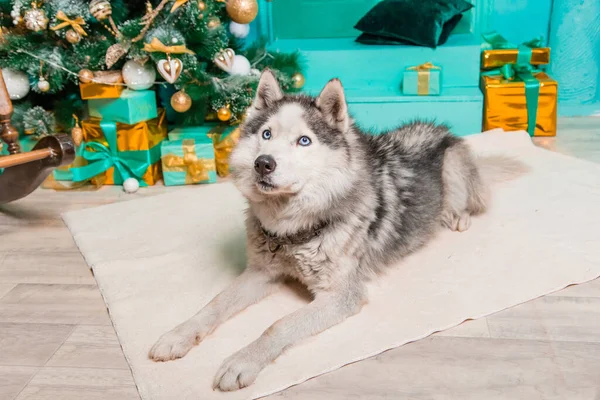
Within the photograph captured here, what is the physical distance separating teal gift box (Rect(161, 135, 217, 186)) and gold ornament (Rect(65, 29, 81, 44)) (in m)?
0.75

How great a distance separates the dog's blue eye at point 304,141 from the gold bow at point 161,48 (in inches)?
58.8

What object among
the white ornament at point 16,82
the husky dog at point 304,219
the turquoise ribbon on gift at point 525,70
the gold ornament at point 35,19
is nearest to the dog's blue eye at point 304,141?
the husky dog at point 304,219

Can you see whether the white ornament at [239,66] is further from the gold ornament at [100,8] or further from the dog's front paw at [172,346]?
the dog's front paw at [172,346]

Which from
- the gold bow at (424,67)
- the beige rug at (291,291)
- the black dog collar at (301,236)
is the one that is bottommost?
the beige rug at (291,291)

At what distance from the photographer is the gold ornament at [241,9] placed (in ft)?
10.6

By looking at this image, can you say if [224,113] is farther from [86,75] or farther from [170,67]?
[86,75]

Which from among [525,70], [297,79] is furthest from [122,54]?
[525,70]

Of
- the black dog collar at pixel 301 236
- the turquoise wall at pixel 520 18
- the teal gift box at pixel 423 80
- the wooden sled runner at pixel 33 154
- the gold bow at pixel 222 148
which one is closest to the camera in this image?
the black dog collar at pixel 301 236

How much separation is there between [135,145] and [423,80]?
1958 millimetres

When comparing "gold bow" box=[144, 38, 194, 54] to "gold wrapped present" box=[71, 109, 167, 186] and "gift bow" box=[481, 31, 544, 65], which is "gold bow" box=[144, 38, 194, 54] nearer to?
"gold wrapped present" box=[71, 109, 167, 186]

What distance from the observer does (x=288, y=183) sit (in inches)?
68.2

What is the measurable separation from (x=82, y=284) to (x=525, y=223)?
2.02 metres

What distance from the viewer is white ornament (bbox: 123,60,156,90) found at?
10.2ft

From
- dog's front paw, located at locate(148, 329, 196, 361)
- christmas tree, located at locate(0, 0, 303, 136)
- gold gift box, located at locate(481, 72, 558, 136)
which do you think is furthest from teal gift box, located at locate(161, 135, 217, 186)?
gold gift box, located at locate(481, 72, 558, 136)
